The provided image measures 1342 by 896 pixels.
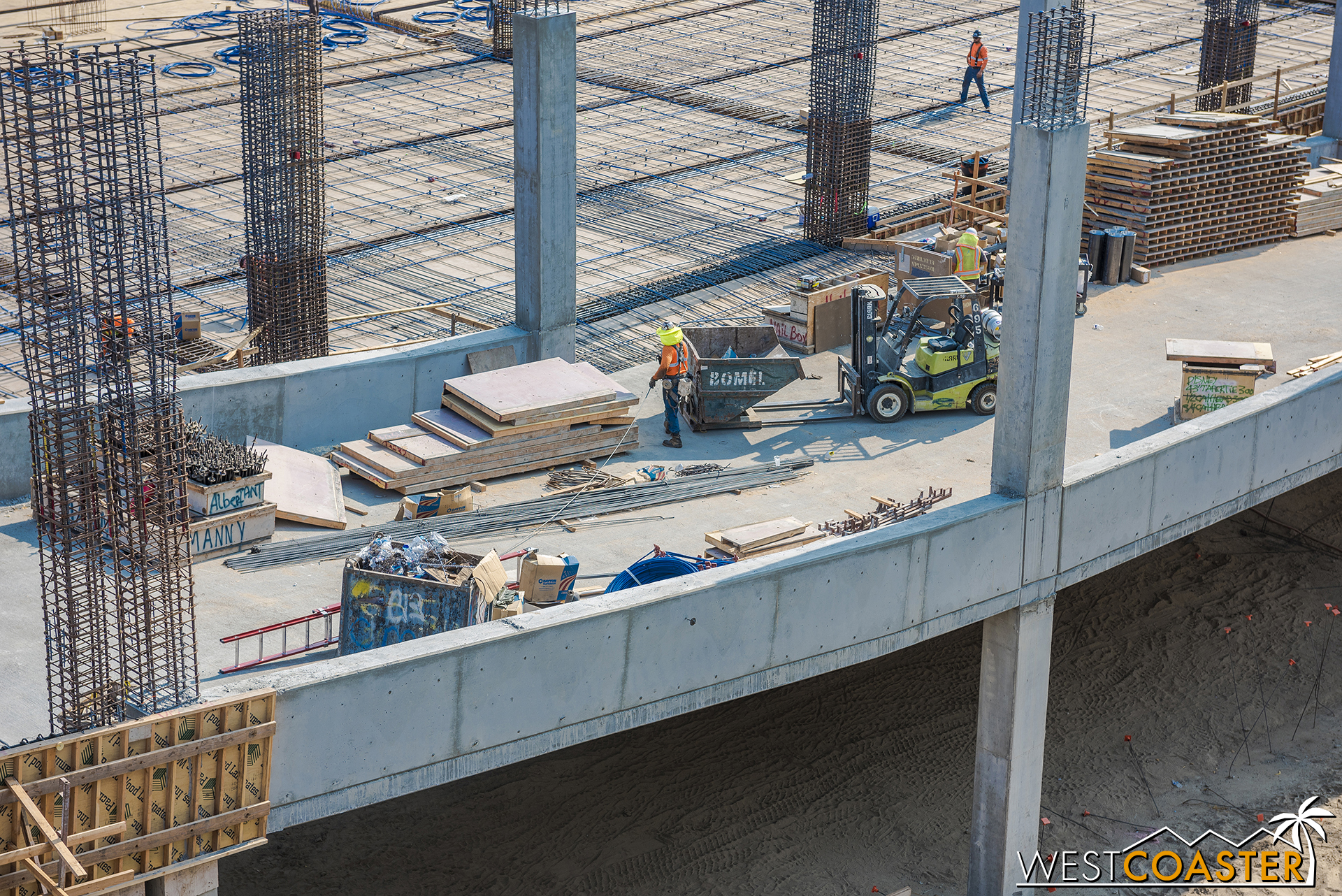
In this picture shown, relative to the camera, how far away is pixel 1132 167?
2464 centimetres

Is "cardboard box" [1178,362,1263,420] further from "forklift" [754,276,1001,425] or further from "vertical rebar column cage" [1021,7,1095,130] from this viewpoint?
"vertical rebar column cage" [1021,7,1095,130]

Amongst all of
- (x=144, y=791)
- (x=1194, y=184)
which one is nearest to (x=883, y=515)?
(x=144, y=791)

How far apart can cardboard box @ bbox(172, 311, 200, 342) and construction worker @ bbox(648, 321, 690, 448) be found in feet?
32.9

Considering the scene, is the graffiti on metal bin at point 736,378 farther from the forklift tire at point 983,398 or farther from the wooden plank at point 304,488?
the wooden plank at point 304,488

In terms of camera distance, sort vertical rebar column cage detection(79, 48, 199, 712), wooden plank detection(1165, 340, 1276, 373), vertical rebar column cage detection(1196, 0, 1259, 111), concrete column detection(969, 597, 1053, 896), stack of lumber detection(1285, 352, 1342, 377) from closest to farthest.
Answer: vertical rebar column cage detection(79, 48, 199, 712) < concrete column detection(969, 597, 1053, 896) < wooden plank detection(1165, 340, 1276, 373) < stack of lumber detection(1285, 352, 1342, 377) < vertical rebar column cage detection(1196, 0, 1259, 111)

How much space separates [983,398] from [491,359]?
20.5 ft

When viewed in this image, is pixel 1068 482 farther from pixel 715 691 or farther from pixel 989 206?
pixel 989 206

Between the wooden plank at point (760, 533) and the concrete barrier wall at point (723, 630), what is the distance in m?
0.83

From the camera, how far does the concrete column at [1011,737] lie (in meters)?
17.0

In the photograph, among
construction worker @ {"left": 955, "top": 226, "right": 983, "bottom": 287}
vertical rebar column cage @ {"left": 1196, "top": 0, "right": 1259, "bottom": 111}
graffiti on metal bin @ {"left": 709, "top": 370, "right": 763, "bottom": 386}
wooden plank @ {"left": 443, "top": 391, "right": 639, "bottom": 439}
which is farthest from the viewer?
vertical rebar column cage @ {"left": 1196, "top": 0, "right": 1259, "bottom": 111}

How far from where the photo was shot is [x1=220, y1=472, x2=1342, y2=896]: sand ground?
1806 centimetres

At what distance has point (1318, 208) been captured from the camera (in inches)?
1041

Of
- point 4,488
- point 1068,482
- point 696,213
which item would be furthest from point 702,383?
point 696,213

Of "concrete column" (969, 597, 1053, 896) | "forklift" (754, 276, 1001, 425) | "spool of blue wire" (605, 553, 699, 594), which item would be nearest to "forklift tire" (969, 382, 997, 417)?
"forklift" (754, 276, 1001, 425)
